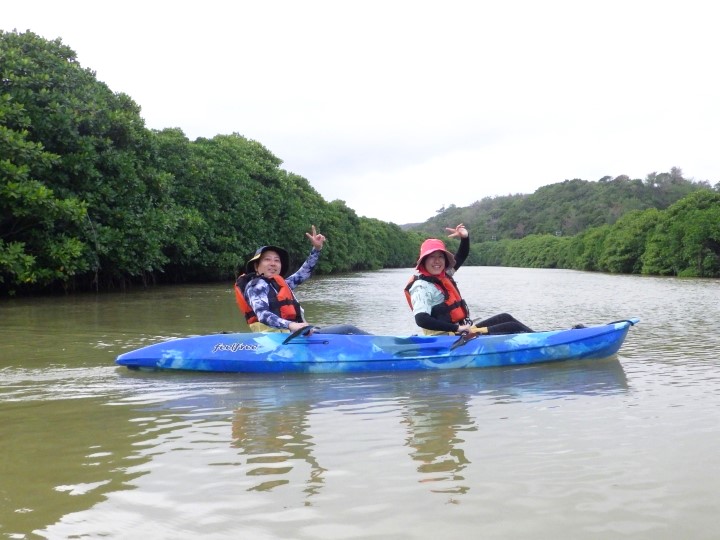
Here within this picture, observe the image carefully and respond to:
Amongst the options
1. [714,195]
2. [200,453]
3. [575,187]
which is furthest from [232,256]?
[575,187]

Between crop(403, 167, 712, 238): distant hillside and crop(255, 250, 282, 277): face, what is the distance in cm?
8843

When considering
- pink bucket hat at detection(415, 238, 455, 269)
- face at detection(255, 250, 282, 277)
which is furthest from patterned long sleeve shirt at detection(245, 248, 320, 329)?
pink bucket hat at detection(415, 238, 455, 269)

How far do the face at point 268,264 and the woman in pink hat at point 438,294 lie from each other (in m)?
1.47

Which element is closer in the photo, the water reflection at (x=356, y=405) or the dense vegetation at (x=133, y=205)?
the water reflection at (x=356, y=405)

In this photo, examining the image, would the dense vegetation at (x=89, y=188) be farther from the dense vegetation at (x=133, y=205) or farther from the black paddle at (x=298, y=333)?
the black paddle at (x=298, y=333)

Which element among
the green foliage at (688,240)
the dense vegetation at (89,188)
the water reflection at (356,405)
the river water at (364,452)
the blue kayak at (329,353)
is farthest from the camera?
the green foliage at (688,240)

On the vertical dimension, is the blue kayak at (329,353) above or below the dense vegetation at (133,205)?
below

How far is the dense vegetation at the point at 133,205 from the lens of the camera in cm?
1714

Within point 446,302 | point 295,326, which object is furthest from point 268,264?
point 446,302

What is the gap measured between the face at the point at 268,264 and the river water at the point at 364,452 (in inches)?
47.2

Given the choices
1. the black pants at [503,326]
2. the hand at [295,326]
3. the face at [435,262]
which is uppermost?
the face at [435,262]

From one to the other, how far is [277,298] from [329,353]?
878 mm

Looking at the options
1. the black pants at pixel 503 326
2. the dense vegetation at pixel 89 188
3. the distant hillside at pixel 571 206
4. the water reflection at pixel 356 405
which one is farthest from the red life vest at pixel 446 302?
the distant hillside at pixel 571 206

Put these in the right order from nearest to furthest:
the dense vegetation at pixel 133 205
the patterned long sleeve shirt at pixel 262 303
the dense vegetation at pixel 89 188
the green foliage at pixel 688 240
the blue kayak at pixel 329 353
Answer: the blue kayak at pixel 329 353
the patterned long sleeve shirt at pixel 262 303
the dense vegetation at pixel 89 188
the dense vegetation at pixel 133 205
the green foliage at pixel 688 240
